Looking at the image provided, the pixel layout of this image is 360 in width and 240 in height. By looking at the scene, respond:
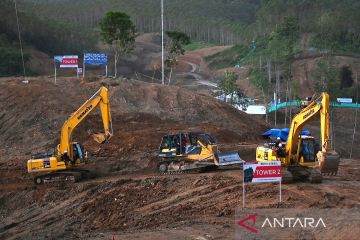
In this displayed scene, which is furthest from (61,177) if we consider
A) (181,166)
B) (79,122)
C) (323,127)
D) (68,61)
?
(68,61)

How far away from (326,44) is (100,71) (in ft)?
134

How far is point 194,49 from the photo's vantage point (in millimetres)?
144375

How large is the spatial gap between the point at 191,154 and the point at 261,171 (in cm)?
1019

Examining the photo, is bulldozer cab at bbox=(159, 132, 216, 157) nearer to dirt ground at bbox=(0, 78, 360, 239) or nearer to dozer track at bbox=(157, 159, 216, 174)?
dozer track at bbox=(157, 159, 216, 174)

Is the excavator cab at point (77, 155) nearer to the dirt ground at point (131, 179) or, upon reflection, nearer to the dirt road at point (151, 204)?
the dirt road at point (151, 204)

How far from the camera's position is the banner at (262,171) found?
1833cm

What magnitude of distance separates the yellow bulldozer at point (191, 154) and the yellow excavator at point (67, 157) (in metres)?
3.05

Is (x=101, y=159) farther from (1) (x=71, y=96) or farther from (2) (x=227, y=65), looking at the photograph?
(2) (x=227, y=65)

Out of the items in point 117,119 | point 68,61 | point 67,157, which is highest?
point 68,61

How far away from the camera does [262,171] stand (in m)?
18.5

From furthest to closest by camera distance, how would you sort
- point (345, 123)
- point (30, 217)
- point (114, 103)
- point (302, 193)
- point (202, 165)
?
point (345, 123)
point (114, 103)
point (202, 165)
point (30, 217)
point (302, 193)

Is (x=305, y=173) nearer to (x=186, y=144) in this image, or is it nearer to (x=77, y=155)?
(x=186, y=144)

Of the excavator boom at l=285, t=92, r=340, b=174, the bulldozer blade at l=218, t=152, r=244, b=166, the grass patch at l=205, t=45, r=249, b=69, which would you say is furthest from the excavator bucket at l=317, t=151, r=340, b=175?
the grass patch at l=205, t=45, r=249, b=69

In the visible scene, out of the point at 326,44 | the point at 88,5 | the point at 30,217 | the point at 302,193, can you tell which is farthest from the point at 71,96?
the point at 88,5
